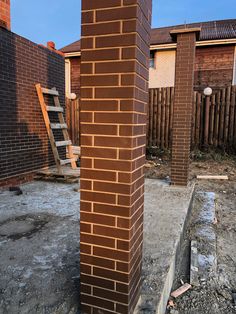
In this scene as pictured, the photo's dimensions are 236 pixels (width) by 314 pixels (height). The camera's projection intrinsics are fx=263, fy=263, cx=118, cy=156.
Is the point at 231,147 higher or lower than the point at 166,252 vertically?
higher

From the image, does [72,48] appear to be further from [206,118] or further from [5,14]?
[5,14]

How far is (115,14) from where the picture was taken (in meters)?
1.49

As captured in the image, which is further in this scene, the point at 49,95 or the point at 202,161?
the point at 202,161

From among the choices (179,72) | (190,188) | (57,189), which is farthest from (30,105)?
(190,188)

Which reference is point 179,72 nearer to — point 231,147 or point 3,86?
point 3,86

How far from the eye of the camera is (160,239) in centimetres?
289

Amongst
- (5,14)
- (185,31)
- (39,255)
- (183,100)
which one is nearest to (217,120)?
(183,100)

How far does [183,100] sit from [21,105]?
3.30 metres

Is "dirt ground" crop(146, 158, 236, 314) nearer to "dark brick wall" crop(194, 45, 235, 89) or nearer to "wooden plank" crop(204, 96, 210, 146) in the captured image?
"wooden plank" crop(204, 96, 210, 146)

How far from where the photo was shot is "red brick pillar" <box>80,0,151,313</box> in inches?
59.1

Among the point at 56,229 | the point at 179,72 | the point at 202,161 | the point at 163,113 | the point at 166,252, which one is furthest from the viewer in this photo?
the point at 163,113

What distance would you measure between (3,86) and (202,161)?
6.25 m

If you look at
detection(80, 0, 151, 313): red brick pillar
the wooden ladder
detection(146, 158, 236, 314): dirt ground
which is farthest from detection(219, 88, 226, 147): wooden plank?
detection(80, 0, 151, 313): red brick pillar

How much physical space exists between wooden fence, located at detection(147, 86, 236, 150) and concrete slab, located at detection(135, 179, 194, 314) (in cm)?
437
